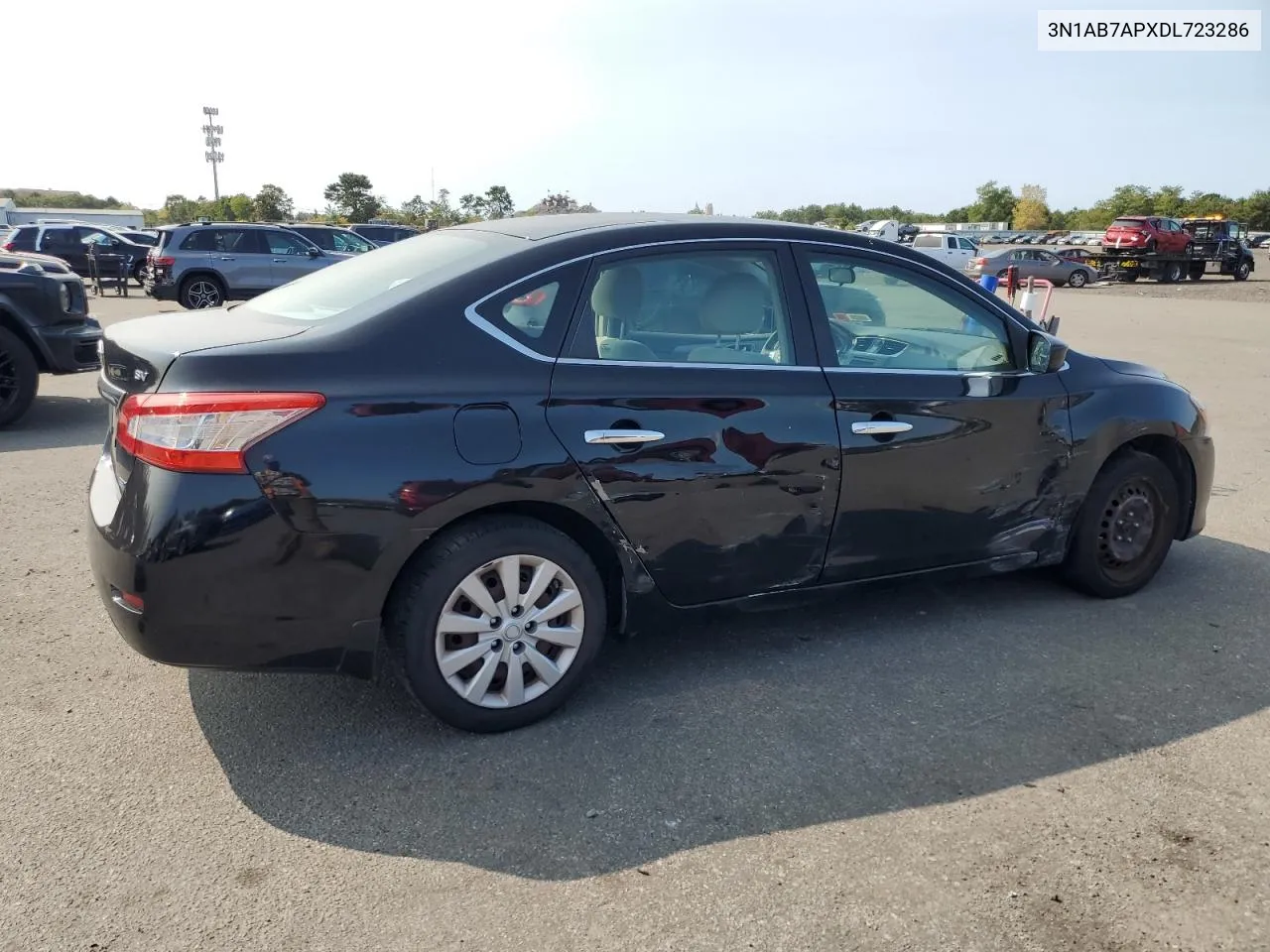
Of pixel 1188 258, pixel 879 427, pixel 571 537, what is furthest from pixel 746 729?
pixel 1188 258

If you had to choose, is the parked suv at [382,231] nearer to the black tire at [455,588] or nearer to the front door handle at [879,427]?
the front door handle at [879,427]

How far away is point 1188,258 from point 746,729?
124ft

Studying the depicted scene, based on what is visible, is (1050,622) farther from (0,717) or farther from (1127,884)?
(0,717)

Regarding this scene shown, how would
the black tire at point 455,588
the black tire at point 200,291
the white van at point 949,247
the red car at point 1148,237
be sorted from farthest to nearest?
the red car at point 1148,237
the white van at point 949,247
the black tire at point 200,291
the black tire at point 455,588

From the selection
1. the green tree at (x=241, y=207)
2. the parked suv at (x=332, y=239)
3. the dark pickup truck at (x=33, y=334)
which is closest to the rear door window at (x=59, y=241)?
the parked suv at (x=332, y=239)

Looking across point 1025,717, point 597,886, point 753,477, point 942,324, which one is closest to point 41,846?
point 597,886

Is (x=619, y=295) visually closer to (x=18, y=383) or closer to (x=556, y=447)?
(x=556, y=447)

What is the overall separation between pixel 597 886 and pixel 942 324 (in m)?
2.70

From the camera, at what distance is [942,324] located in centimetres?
427

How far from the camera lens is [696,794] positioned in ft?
10.2

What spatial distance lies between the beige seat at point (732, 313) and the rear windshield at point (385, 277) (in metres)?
0.78

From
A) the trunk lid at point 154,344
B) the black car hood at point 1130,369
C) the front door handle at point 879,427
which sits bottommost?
the front door handle at point 879,427

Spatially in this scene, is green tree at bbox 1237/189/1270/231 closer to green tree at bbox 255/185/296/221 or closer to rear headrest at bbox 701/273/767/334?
green tree at bbox 255/185/296/221

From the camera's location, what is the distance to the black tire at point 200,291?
18.8m
